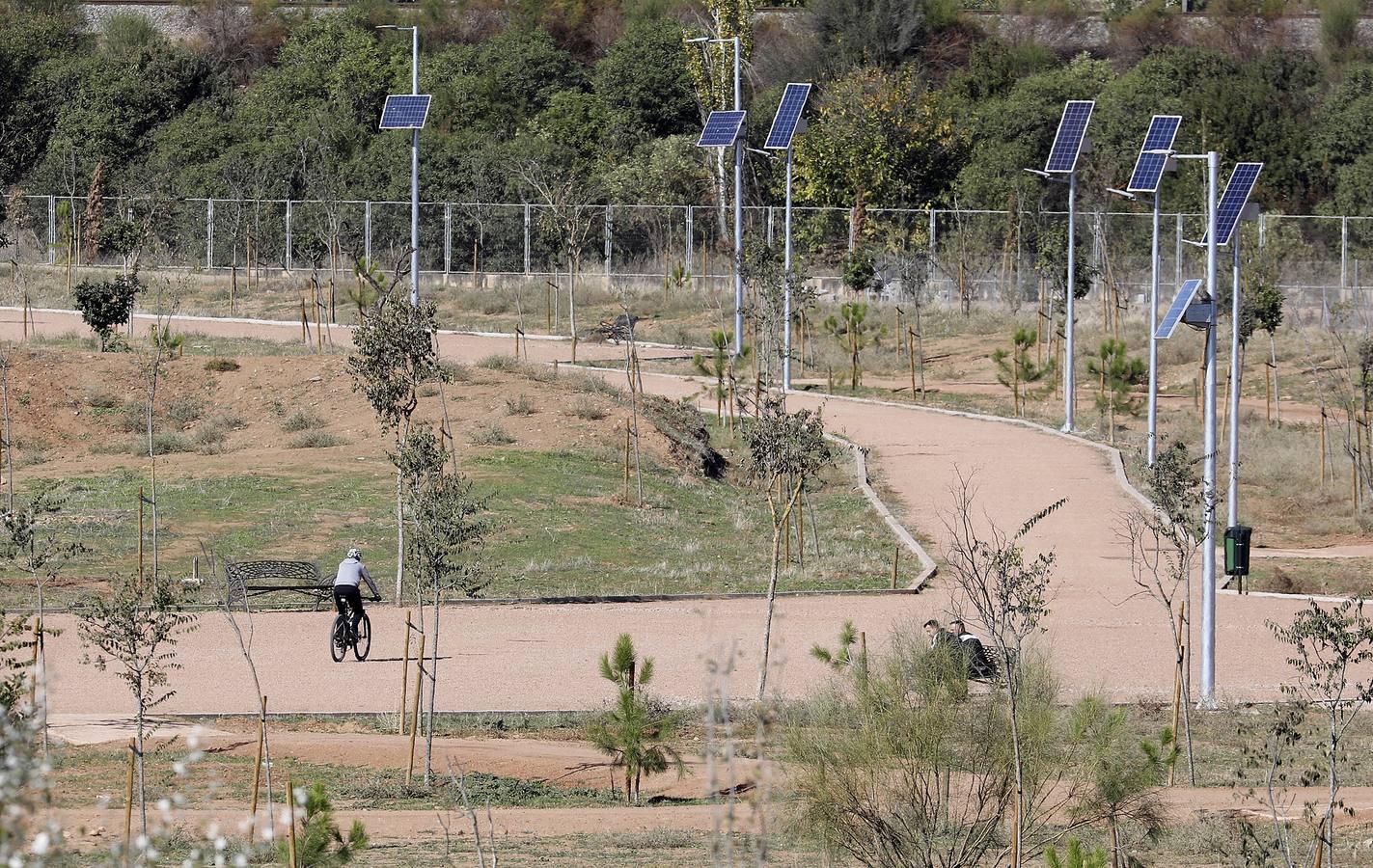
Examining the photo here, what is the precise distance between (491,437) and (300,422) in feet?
11.9

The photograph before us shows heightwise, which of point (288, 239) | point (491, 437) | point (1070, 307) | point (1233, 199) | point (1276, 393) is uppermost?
point (1233, 199)

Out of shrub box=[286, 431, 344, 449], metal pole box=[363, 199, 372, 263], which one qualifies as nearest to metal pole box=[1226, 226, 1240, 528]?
shrub box=[286, 431, 344, 449]

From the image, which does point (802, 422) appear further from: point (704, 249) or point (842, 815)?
point (704, 249)

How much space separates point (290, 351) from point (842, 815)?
95.2ft

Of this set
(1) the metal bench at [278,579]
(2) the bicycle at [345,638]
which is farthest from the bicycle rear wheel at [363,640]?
(1) the metal bench at [278,579]

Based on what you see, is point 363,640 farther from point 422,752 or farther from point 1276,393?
point 1276,393

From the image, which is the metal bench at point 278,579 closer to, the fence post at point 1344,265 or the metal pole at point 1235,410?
the metal pole at point 1235,410

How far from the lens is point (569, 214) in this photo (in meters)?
45.4

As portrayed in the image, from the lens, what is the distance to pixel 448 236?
2221 inches

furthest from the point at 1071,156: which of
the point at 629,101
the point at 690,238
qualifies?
the point at 629,101

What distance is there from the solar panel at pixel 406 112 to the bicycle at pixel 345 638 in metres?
17.1

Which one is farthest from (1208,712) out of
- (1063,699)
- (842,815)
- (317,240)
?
(317,240)

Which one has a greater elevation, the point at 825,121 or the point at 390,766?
the point at 825,121

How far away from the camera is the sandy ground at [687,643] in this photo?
18734mm
